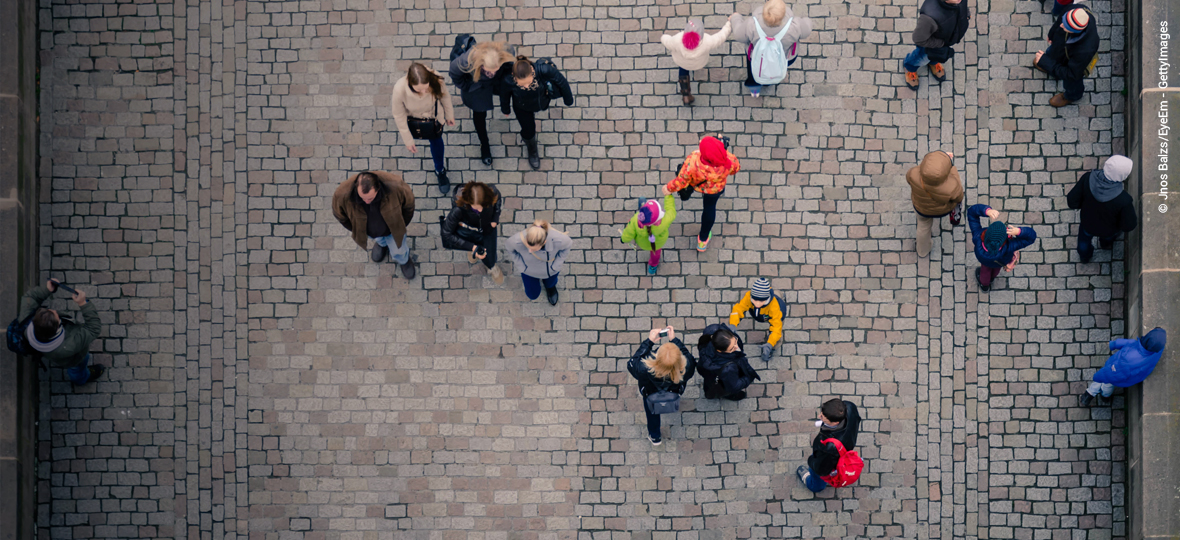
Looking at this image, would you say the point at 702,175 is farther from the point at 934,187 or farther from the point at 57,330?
the point at 57,330

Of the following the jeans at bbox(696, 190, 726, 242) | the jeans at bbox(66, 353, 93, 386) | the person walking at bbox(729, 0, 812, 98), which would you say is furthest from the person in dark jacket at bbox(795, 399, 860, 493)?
the jeans at bbox(66, 353, 93, 386)

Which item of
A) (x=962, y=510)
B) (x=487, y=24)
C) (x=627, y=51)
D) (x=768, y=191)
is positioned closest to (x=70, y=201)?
(x=487, y=24)

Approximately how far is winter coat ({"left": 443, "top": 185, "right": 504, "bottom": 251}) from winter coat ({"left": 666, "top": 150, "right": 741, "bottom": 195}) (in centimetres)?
175

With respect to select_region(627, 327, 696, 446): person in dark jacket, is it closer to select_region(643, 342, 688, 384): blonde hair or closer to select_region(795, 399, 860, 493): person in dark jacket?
select_region(643, 342, 688, 384): blonde hair

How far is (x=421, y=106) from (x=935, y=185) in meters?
4.93

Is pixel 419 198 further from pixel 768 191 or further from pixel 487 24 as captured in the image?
pixel 768 191

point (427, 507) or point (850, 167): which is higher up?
point (850, 167)

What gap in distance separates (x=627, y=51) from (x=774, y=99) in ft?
5.62

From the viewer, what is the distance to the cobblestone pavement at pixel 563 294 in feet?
32.6

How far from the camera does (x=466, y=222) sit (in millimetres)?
8891

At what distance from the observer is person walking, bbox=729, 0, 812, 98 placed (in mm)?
9164

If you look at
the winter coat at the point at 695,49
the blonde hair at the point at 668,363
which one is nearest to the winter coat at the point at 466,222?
the blonde hair at the point at 668,363

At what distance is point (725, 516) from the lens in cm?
988

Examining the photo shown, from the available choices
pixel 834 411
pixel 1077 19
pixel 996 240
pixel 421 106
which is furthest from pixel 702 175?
pixel 1077 19
